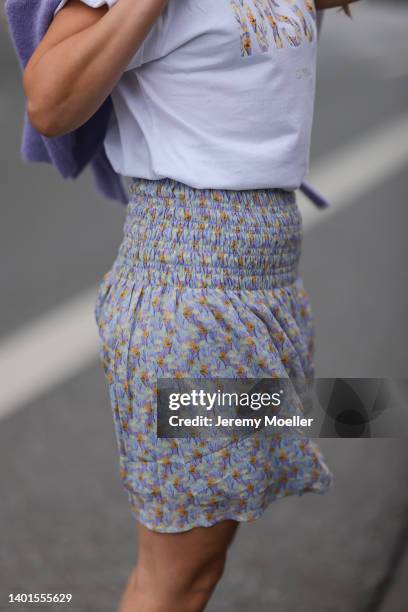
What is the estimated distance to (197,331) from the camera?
5.59 ft

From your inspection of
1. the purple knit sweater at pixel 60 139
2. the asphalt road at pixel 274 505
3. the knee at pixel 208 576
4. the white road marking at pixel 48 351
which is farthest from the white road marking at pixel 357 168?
the knee at pixel 208 576

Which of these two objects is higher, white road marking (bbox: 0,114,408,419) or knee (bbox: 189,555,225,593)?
knee (bbox: 189,555,225,593)

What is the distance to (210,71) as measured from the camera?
5.44 feet

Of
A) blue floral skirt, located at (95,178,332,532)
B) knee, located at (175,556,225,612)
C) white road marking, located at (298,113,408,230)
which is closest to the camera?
blue floral skirt, located at (95,178,332,532)

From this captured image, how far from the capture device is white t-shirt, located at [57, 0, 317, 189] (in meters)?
1.64

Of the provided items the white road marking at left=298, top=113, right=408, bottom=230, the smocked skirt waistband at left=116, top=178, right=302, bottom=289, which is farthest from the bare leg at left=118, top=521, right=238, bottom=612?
the white road marking at left=298, top=113, right=408, bottom=230

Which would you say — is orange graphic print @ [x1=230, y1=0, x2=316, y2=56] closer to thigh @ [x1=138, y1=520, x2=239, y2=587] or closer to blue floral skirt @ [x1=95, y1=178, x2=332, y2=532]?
blue floral skirt @ [x1=95, y1=178, x2=332, y2=532]

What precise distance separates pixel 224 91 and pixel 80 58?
9.4 inches

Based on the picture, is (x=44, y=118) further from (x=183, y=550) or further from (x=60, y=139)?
(x=183, y=550)

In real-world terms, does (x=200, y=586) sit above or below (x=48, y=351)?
above

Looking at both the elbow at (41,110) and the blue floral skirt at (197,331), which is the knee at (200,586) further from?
the elbow at (41,110)

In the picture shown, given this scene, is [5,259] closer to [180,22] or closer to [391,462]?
[391,462]

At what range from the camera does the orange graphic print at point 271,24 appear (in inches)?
64.4

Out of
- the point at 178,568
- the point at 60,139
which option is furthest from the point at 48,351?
the point at 178,568
